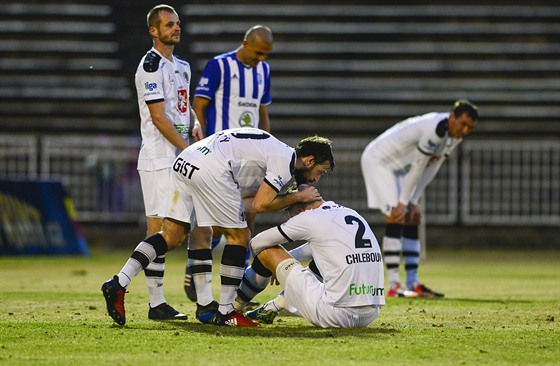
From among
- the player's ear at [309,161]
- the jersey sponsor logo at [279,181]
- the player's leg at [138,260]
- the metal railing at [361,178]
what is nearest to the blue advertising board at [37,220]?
the metal railing at [361,178]

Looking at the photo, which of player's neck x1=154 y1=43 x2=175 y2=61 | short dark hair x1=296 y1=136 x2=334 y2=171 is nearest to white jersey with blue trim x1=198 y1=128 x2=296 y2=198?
short dark hair x1=296 y1=136 x2=334 y2=171

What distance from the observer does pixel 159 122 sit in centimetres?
809

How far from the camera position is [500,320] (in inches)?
320

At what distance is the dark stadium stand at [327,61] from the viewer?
69.7 feet

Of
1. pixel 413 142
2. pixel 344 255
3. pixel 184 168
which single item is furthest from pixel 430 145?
pixel 344 255

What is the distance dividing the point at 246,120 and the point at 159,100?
1872 millimetres

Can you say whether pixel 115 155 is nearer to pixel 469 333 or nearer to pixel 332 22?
pixel 332 22

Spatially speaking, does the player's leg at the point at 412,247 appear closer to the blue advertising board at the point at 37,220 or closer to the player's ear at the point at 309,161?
the player's ear at the point at 309,161

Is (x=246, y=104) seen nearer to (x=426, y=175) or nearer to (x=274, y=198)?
(x=426, y=175)

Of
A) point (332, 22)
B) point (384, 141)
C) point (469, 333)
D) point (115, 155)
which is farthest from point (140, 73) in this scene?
point (332, 22)

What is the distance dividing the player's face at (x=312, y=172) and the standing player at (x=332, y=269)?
0.22m

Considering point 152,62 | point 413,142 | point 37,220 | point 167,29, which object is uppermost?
point 167,29

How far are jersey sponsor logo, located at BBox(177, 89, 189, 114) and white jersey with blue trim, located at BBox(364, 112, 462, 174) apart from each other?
324 centimetres

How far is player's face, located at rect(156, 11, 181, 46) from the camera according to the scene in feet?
27.1
